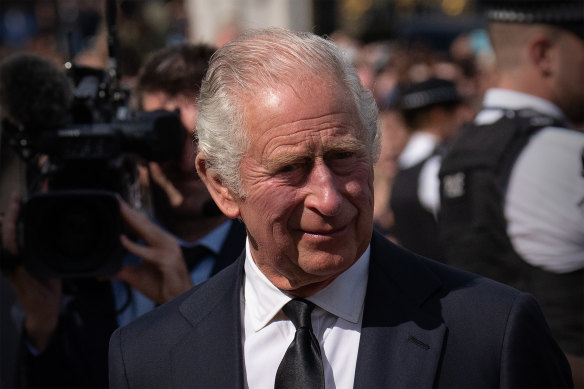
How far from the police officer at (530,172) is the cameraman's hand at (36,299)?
53.5 inches

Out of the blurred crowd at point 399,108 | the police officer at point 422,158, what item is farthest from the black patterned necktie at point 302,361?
the police officer at point 422,158

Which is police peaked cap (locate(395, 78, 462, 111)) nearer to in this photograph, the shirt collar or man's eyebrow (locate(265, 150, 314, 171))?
the shirt collar

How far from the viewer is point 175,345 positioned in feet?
6.95

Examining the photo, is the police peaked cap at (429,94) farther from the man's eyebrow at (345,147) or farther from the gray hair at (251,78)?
the man's eyebrow at (345,147)

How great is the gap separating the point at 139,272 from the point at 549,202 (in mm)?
1312

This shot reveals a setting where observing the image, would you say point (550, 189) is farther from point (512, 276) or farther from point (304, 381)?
point (304, 381)

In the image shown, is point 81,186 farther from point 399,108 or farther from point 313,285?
point 399,108

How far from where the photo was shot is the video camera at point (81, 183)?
2.58 m

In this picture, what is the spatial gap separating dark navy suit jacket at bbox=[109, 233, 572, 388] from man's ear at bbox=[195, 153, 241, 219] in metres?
0.17

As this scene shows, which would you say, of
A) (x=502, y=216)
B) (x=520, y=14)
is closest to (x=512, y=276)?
(x=502, y=216)

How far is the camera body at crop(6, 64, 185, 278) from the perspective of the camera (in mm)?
2580

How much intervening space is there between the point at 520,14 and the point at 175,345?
1804 millimetres

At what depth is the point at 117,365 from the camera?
2.14 meters

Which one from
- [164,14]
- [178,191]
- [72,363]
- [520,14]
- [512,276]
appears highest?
[520,14]
